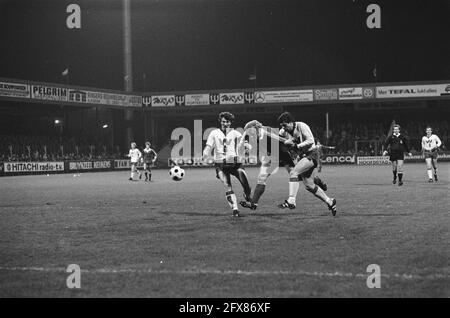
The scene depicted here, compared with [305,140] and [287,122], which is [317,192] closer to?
[305,140]

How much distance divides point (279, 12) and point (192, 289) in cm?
4699

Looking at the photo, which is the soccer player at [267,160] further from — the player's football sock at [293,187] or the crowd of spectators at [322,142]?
the crowd of spectators at [322,142]

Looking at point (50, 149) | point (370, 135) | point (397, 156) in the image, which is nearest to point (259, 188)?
point (397, 156)

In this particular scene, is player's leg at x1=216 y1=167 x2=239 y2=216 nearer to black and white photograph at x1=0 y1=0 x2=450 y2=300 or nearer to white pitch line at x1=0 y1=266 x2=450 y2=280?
black and white photograph at x1=0 y1=0 x2=450 y2=300

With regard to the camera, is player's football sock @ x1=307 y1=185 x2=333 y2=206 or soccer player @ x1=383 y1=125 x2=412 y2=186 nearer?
player's football sock @ x1=307 y1=185 x2=333 y2=206

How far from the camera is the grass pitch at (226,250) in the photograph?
5.98m

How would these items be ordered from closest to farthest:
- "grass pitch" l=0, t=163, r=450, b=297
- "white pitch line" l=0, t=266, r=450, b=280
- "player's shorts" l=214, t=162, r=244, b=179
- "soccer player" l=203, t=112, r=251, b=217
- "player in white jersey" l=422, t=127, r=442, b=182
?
"grass pitch" l=0, t=163, r=450, b=297 < "white pitch line" l=0, t=266, r=450, b=280 < "soccer player" l=203, t=112, r=251, b=217 < "player's shorts" l=214, t=162, r=244, b=179 < "player in white jersey" l=422, t=127, r=442, b=182

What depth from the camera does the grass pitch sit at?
5980 millimetres

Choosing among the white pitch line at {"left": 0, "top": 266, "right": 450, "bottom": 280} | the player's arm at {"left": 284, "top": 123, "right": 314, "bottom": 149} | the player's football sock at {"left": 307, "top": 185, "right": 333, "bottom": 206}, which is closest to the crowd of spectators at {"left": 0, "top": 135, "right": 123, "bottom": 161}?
the player's arm at {"left": 284, "top": 123, "right": 314, "bottom": 149}

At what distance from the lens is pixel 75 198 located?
17.9 m

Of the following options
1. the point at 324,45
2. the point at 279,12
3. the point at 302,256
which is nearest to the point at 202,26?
the point at 279,12

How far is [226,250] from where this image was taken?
811 cm

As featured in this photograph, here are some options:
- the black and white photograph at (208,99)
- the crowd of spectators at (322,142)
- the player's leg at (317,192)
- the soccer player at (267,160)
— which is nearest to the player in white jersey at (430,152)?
the black and white photograph at (208,99)
